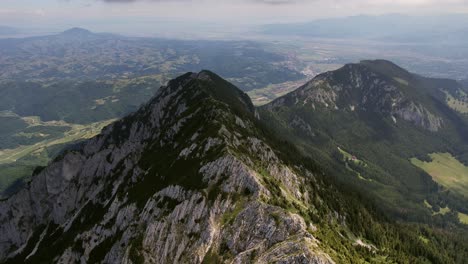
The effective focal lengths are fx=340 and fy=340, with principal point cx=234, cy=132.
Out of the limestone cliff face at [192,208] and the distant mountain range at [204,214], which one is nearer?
the limestone cliff face at [192,208]

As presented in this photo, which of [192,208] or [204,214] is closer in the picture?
[204,214]

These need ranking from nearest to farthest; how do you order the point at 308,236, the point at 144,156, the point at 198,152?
the point at 308,236 → the point at 198,152 → the point at 144,156

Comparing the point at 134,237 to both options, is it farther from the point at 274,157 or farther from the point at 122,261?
the point at 274,157

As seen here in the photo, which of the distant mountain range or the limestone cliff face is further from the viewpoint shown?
the distant mountain range

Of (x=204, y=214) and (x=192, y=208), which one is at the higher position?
(x=192, y=208)

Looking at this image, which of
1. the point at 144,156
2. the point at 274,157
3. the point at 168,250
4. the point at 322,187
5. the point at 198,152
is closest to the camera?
the point at 168,250

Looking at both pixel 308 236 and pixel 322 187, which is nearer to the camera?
pixel 308 236

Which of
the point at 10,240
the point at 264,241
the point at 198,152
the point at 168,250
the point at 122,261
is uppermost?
the point at 198,152

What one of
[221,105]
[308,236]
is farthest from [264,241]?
[221,105]
